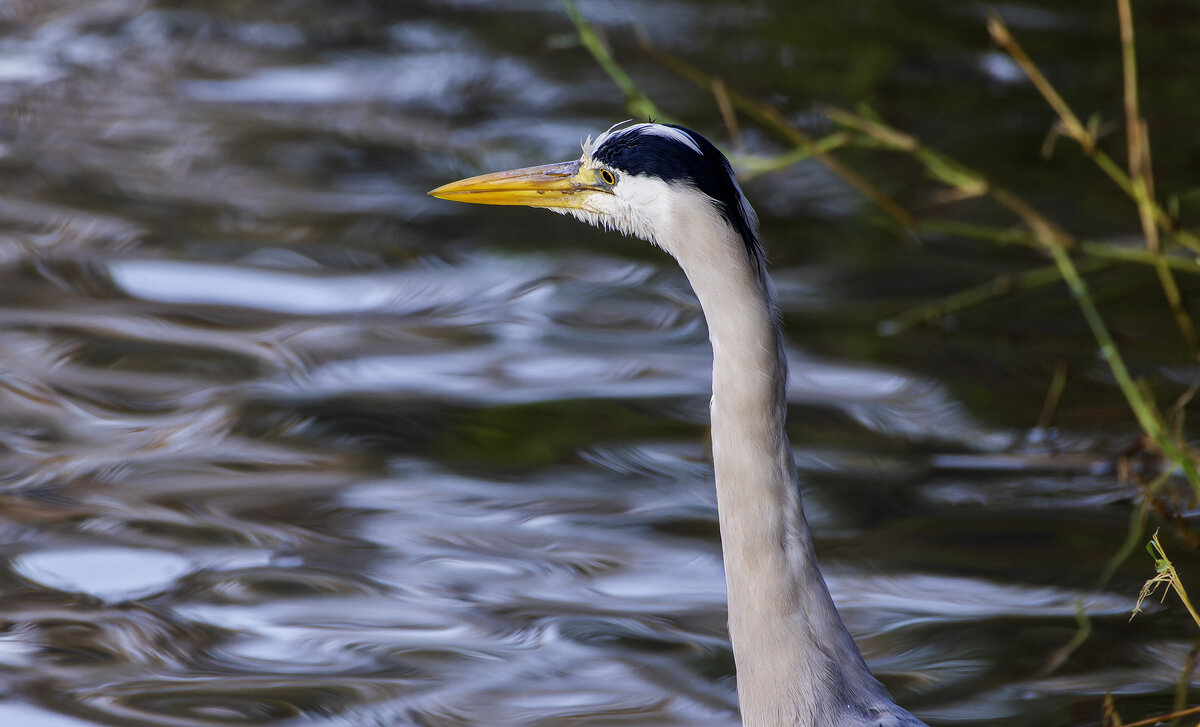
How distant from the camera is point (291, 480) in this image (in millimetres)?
4348

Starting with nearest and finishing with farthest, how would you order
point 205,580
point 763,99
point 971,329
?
point 205,580 < point 971,329 < point 763,99

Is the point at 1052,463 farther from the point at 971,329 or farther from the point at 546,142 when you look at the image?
the point at 546,142

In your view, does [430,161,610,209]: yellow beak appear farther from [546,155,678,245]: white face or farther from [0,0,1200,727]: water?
[0,0,1200,727]: water

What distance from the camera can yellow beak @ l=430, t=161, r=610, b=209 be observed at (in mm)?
2844

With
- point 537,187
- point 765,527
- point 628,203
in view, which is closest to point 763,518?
point 765,527

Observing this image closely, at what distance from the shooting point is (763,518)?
8.46ft

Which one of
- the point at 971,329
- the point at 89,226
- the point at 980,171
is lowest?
the point at 971,329

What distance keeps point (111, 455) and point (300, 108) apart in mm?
3230

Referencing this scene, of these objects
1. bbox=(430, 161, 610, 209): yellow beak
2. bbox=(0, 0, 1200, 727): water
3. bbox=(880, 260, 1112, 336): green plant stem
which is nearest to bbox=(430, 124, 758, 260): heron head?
bbox=(430, 161, 610, 209): yellow beak

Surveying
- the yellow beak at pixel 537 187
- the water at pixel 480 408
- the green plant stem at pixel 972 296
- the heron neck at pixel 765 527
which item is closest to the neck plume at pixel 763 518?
the heron neck at pixel 765 527

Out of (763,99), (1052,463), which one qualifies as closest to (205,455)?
(1052,463)

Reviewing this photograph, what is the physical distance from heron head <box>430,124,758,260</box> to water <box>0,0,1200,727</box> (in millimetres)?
1266

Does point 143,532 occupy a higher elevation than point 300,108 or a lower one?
lower

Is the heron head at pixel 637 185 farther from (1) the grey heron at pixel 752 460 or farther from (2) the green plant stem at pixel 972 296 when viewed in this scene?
(2) the green plant stem at pixel 972 296
